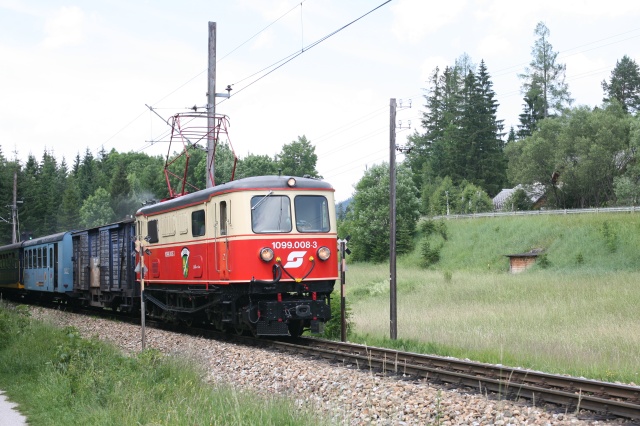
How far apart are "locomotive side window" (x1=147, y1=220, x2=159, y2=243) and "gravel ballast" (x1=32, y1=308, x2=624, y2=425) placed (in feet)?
17.3

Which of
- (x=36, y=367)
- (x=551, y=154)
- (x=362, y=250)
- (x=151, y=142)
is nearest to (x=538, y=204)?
(x=551, y=154)

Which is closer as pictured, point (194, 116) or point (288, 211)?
point (288, 211)

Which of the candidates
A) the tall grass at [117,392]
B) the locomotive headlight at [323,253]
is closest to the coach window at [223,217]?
the locomotive headlight at [323,253]

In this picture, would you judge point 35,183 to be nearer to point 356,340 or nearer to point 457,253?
point 457,253

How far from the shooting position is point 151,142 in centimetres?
2570

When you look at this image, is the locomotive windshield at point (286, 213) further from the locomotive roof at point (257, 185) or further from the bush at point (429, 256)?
the bush at point (429, 256)

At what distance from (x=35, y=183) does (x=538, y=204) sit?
210 ft

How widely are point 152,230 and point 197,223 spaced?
3719 millimetres

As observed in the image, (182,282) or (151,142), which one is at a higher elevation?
(151,142)

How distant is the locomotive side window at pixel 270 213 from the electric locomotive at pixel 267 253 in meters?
0.02

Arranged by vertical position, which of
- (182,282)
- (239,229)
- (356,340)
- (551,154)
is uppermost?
(551,154)

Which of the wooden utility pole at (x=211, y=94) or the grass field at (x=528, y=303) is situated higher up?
the wooden utility pole at (x=211, y=94)

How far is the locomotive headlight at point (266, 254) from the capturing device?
50.3ft

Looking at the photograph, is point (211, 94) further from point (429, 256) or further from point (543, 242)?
point (429, 256)
